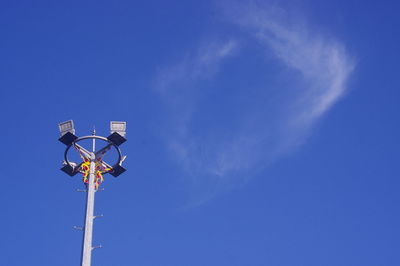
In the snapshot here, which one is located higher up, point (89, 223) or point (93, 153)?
point (93, 153)

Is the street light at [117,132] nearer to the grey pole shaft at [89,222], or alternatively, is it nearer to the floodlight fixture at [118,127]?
the floodlight fixture at [118,127]

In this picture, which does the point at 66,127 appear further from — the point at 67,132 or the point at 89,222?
the point at 89,222

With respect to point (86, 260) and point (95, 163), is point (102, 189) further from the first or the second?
point (86, 260)

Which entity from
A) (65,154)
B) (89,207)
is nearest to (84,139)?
(65,154)

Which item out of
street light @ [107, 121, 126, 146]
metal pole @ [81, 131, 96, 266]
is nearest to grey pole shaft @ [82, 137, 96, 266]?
metal pole @ [81, 131, 96, 266]

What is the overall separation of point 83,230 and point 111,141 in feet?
16.3

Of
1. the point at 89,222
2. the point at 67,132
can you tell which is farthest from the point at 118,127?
the point at 89,222

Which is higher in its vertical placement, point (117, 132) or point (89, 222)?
point (117, 132)

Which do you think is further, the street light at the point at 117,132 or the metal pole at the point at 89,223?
the street light at the point at 117,132

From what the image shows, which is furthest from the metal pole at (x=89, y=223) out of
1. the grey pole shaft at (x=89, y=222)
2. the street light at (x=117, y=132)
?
the street light at (x=117, y=132)

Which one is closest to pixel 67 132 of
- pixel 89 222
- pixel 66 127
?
pixel 66 127

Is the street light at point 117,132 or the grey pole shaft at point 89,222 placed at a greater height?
the street light at point 117,132

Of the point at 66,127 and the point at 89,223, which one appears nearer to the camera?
the point at 89,223

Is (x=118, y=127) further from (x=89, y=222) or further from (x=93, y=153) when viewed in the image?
(x=89, y=222)
